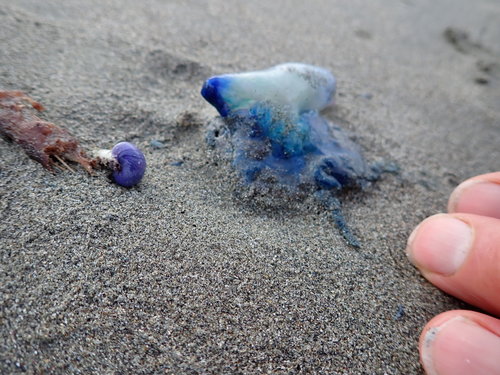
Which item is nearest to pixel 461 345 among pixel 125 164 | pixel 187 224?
pixel 187 224

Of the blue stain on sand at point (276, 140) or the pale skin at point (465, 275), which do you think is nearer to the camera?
the pale skin at point (465, 275)

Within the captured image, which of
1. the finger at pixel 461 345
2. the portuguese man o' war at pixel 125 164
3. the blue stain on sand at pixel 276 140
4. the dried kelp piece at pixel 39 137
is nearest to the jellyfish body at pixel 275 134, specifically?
the blue stain on sand at pixel 276 140

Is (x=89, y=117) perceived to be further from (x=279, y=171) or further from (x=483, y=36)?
(x=483, y=36)

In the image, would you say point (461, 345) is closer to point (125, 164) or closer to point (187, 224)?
point (187, 224)

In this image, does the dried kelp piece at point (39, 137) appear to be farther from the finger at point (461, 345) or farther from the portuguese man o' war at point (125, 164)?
the finger at point (461, 345)

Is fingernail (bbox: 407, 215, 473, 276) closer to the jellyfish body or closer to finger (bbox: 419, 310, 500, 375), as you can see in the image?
finger (bbox: 419, 310, 500, 375)

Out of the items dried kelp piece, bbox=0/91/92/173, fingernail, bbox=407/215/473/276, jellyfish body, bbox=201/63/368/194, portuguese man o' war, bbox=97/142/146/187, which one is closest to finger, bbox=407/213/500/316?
fingernail, bbox=407/215/473/276

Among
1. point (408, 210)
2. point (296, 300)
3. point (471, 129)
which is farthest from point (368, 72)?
point (296, 300)
